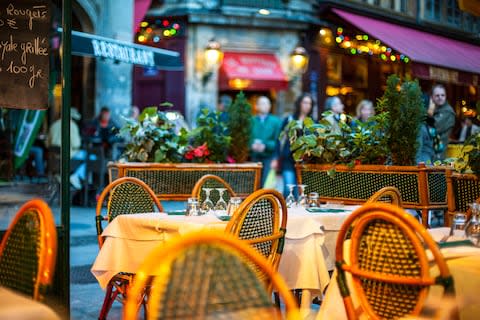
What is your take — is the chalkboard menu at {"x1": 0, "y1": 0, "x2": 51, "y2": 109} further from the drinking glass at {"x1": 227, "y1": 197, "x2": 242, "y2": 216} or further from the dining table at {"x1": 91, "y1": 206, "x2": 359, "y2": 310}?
the drinking glass at {"x1": 227, "y1": 197, "x2": 242, "y2": 216}

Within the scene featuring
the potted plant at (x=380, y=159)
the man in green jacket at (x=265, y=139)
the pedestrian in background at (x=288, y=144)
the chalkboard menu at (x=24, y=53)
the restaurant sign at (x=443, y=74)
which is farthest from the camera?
the restaurant sign at (x=443, y=74)

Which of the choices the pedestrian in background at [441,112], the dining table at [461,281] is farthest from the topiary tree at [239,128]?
the dining table at [461,281]

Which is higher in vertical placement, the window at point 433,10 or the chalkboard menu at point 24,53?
the window at point 433,10

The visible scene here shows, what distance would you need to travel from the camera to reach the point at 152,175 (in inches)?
304

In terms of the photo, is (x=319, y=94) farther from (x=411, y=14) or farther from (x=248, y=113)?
(x=248, y=113)

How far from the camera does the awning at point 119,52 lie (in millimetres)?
11883

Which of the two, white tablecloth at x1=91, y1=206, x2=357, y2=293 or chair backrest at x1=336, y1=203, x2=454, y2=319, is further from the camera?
white tablecloth at x1=91, y1=206, x2=357, y2=293

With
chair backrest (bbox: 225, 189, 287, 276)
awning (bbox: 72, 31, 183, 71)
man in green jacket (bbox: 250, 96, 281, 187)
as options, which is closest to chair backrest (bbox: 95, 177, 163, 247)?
chair backrest (bbox: 225, 189, 287, 276)

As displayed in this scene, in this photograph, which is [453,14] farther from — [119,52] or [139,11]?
[119,52]

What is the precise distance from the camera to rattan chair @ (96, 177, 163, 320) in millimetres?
5508

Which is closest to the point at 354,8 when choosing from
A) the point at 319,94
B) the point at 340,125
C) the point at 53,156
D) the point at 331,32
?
the point at 331,32

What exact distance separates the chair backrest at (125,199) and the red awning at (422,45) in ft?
38.7

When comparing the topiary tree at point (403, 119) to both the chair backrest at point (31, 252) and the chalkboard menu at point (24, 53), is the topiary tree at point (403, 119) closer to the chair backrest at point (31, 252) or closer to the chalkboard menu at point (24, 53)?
the chalkboard menu at point (24, 53)

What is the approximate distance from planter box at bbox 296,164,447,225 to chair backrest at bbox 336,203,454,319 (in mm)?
3102
